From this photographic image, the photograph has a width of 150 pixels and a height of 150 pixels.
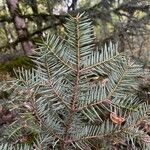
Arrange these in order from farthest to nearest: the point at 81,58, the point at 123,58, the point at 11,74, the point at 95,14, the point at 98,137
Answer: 1. the point at 95,14
2. the point at 11,74
3. the point at 98,137
4. the point at 123,58
5. the point at 81,58

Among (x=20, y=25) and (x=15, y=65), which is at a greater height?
(x=20, y=25)

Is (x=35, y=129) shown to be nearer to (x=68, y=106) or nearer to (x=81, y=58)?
(x=68, y=106)

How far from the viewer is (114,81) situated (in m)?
1.32

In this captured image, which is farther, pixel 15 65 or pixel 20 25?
pixel 20 25

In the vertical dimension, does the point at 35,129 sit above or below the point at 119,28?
above

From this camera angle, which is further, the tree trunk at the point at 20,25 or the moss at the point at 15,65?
the tree trunk at the point at 20,25

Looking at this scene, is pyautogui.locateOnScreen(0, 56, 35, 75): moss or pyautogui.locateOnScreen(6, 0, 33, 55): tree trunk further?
pyautogui.locateOnScreen(6, 0, 33, 55): tree trunk

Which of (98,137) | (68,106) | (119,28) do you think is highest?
(68,106)

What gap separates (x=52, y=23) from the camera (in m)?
7.58

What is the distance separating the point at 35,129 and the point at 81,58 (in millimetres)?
415

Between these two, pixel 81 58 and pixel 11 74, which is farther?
pixel 11 74

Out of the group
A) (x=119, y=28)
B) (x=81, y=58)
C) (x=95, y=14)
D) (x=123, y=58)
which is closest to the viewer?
(x=81, y=58)

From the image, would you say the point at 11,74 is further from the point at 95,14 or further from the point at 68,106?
the point at 68,106

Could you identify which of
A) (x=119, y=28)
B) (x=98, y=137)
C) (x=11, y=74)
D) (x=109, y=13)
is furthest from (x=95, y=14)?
(x=98, y=137)
